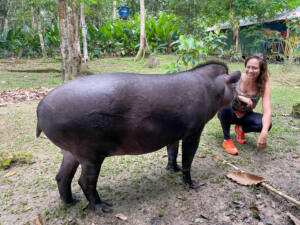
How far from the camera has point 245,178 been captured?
2898mm

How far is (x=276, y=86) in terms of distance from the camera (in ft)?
26.3

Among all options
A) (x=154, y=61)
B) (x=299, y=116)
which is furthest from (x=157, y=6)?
(x=299, y=116)

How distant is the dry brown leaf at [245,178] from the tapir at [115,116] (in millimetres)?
779

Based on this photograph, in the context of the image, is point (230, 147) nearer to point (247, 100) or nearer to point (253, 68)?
point (247, 100)

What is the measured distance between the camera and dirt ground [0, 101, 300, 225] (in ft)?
7.59

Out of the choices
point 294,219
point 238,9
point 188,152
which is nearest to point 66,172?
point 188,152

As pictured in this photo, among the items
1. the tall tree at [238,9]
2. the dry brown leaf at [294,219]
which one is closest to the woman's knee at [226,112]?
A: the dry brown leaf at [294,219]

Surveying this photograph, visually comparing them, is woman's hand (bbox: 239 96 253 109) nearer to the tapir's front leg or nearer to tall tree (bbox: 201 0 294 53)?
the tapir's front leg

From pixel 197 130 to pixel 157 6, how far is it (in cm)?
2980

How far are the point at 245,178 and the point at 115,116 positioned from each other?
73.7 inches

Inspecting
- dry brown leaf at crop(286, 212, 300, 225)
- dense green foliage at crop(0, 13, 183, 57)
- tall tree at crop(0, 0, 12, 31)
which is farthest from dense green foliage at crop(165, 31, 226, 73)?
tall tree at crop(0, 0, 12, 31)

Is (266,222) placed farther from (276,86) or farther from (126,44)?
(126,44)

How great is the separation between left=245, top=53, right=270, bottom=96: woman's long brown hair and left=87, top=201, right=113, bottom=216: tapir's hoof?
2.70m

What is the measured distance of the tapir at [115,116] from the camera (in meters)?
1.93
